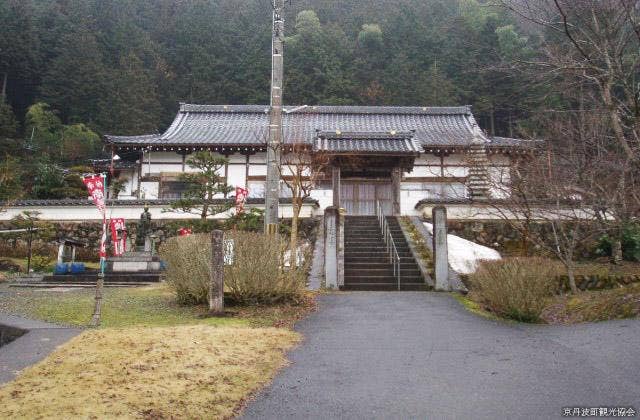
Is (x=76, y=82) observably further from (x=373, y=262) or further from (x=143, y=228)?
(x=373, y=262)

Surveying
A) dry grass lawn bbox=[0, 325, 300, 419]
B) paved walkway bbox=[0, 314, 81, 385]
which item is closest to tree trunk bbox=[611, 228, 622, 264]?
dry grass lawn bbox=[0, 325, 300, 419]

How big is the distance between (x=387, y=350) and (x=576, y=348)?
2160 millimetres

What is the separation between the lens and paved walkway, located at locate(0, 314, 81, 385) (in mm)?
4875

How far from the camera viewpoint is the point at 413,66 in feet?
142

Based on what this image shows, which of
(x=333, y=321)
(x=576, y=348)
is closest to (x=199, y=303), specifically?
(x=333, y=321)

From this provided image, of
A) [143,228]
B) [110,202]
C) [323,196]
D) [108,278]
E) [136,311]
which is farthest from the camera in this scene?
[323,196]

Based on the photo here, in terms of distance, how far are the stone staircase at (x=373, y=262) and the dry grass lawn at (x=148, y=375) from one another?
18.1 ft

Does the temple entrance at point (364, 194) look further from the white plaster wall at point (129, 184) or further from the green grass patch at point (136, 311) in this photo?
the green grass patch at point (136, 311)

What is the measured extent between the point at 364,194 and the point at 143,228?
26.3 feet

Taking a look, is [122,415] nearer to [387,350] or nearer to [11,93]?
[387,350]

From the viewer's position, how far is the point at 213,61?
44.1 meters

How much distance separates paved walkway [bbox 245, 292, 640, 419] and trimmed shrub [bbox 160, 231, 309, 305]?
1.13m

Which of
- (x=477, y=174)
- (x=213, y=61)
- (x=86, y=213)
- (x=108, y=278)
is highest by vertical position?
(x=213, y=61)

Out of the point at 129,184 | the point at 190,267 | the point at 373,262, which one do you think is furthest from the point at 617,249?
the point at 129,184
